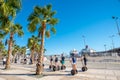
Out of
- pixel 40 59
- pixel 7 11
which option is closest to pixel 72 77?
pixel 40 59

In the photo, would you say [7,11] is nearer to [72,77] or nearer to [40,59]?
[40,59]

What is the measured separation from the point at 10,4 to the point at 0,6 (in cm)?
220

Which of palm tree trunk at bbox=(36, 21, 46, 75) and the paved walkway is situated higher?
palm tree trunk at bbox=(36, 21, 46, 75)

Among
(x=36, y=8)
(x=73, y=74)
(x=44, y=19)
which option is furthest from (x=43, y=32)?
(x=73, y=74)

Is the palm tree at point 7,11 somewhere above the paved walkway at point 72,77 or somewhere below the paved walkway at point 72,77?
above

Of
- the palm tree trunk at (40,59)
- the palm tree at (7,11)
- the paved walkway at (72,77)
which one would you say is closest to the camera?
the palm tree at (7,11)

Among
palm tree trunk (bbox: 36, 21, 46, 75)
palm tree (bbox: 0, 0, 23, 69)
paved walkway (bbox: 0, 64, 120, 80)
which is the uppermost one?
palm tree (bbox: 0, 0, 23, 69)

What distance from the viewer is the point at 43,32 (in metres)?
19.0

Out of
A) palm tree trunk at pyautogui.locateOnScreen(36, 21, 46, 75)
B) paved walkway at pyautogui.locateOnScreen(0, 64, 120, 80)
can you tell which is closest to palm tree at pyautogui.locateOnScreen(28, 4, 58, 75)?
palm tree trunk at pyautogui.locateOnScreen(36, 21, 46, 75)

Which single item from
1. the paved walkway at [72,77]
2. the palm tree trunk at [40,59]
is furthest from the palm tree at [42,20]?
the paved walkway at [72,77]

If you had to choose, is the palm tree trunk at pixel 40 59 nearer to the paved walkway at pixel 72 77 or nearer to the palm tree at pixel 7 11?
the paved walkway at pixel 72 77

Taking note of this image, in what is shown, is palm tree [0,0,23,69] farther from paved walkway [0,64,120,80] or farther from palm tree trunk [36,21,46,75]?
paved walkway [0,64,120,80]

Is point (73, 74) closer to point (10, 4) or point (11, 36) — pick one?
point (10, 4)

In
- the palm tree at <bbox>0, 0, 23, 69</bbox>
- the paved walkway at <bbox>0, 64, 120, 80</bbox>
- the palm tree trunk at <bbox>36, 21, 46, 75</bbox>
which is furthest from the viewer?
the palm tree trunk at <bbox>36, 21, 46, 75</bbox>
